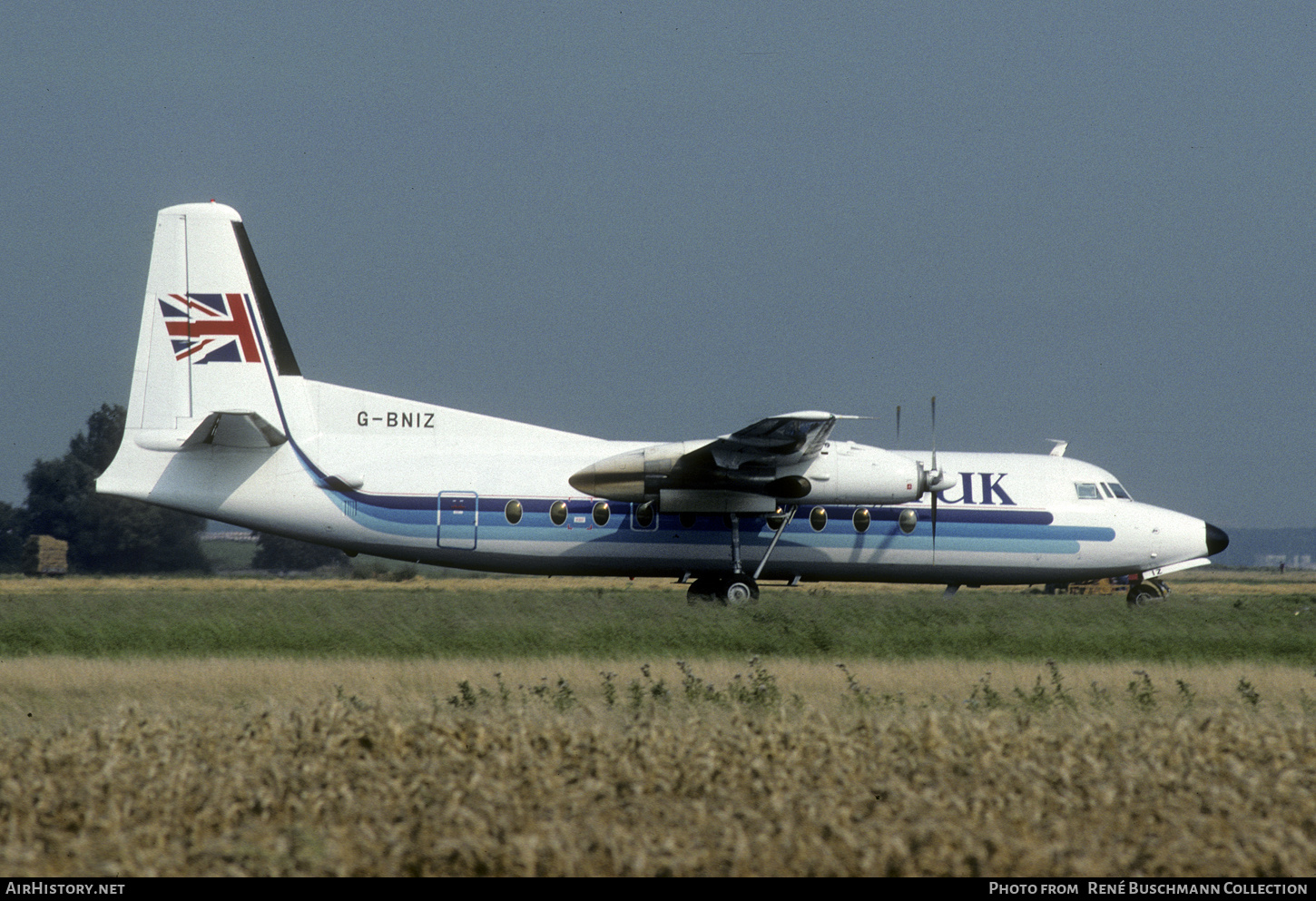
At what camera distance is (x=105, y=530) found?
4553 cm

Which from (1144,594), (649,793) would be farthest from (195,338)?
(1144,594)

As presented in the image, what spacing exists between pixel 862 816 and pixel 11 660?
1190 centimetres

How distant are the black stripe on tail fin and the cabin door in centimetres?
340

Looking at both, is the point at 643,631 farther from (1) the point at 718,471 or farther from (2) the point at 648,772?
(2) the point at 648,772

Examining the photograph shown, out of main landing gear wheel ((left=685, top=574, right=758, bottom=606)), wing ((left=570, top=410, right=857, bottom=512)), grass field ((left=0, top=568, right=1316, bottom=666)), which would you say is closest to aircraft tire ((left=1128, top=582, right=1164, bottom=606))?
grass field ((left=0, top=568, right=1316, bottom=666))

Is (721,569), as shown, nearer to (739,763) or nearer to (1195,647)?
(1195,647)

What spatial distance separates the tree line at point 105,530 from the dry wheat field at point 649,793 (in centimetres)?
2967

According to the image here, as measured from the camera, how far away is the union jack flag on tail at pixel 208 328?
776 inches

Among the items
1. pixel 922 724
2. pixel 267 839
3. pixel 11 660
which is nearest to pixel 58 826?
pixel 267 839

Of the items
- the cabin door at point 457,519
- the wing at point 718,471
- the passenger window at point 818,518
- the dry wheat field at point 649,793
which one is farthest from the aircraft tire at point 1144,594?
the dry wheat field at point 649,793

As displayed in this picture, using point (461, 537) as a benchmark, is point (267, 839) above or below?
below

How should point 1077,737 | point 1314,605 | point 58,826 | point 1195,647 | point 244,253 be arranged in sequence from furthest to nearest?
point 1314,605
point 244,253
point 1195,647
point 1077,737
point 58,826

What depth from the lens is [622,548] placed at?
20.8 m

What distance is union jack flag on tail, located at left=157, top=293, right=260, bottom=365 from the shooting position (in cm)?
1972
